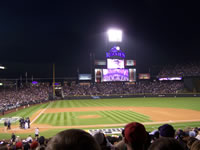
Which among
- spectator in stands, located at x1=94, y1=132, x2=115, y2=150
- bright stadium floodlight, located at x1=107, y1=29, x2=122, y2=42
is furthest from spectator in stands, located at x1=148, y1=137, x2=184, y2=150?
bright stadium floodlight, located at x1=107, y1=29, x2=122, y2=42

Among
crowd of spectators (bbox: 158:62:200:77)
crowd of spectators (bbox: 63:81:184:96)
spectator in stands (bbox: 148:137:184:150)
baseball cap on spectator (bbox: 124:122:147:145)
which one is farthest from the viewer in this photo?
crowd of spectators (bbox: 158:62:200:77)

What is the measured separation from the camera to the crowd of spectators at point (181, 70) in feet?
227

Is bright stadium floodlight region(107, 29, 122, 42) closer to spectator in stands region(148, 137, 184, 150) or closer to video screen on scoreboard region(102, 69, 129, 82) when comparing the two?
video screen on scoreboard region(102, 69, 129, 82)

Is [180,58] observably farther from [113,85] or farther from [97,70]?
[97,70]

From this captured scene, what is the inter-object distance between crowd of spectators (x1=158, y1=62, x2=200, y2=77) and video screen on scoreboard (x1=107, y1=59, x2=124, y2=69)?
2053 centimetres

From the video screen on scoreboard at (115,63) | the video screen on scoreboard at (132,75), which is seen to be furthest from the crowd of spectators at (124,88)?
the video screen on scoreboard at (115,63)

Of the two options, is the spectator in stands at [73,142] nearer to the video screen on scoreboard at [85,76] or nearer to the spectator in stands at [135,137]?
the spectator in stands at [135,137]

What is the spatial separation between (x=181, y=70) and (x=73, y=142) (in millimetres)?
80191

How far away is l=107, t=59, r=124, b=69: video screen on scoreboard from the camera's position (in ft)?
220

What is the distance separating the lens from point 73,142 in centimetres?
117

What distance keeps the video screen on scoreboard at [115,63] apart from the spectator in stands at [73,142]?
65692 mm

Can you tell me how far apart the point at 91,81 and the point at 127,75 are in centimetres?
1512

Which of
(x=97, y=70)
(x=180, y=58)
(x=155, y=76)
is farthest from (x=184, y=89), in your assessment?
(x=97, y=70)

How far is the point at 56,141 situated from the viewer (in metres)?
1.20
